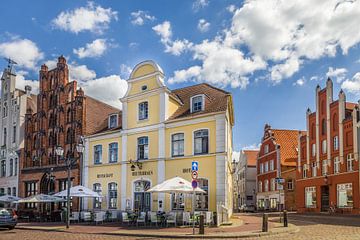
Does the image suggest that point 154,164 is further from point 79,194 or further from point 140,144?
point 79,194

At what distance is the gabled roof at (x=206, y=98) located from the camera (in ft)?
93.1

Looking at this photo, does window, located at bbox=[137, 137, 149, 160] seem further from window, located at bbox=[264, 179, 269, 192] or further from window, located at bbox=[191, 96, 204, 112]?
window, located at bbox=[264, 179, 269, 192]

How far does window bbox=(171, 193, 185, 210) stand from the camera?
28495 millimetres

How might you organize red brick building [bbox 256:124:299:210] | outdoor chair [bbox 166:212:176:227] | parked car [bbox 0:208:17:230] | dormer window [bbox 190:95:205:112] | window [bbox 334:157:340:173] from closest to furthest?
parked car [bbox 0:208:17:230] < outdoor chair [bbox 166:212:176:227] < dormer window [bbox 190:95:205:112] < window [bbox 334:157:340:173] < red brick building [bbox 256:124:299:210]

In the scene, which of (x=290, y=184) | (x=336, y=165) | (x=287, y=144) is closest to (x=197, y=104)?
(x=336, y=165)

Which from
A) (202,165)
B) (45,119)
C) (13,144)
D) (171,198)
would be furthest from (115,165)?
(13,144)

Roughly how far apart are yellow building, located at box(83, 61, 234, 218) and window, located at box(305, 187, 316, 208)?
2346 cm

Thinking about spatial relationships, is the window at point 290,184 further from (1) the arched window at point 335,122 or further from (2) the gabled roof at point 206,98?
(2) the gabled roof at point 206,98

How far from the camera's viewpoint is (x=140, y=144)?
104 feet

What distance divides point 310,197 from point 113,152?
28997 mm

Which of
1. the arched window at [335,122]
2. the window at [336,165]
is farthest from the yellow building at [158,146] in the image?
the arched window at [335,122]

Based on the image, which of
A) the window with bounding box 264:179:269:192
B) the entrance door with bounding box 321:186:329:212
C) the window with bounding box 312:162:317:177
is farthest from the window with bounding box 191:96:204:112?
the window with bounding box 264:179:269:192

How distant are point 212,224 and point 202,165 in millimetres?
4389

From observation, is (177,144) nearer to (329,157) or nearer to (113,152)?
(113,152)
